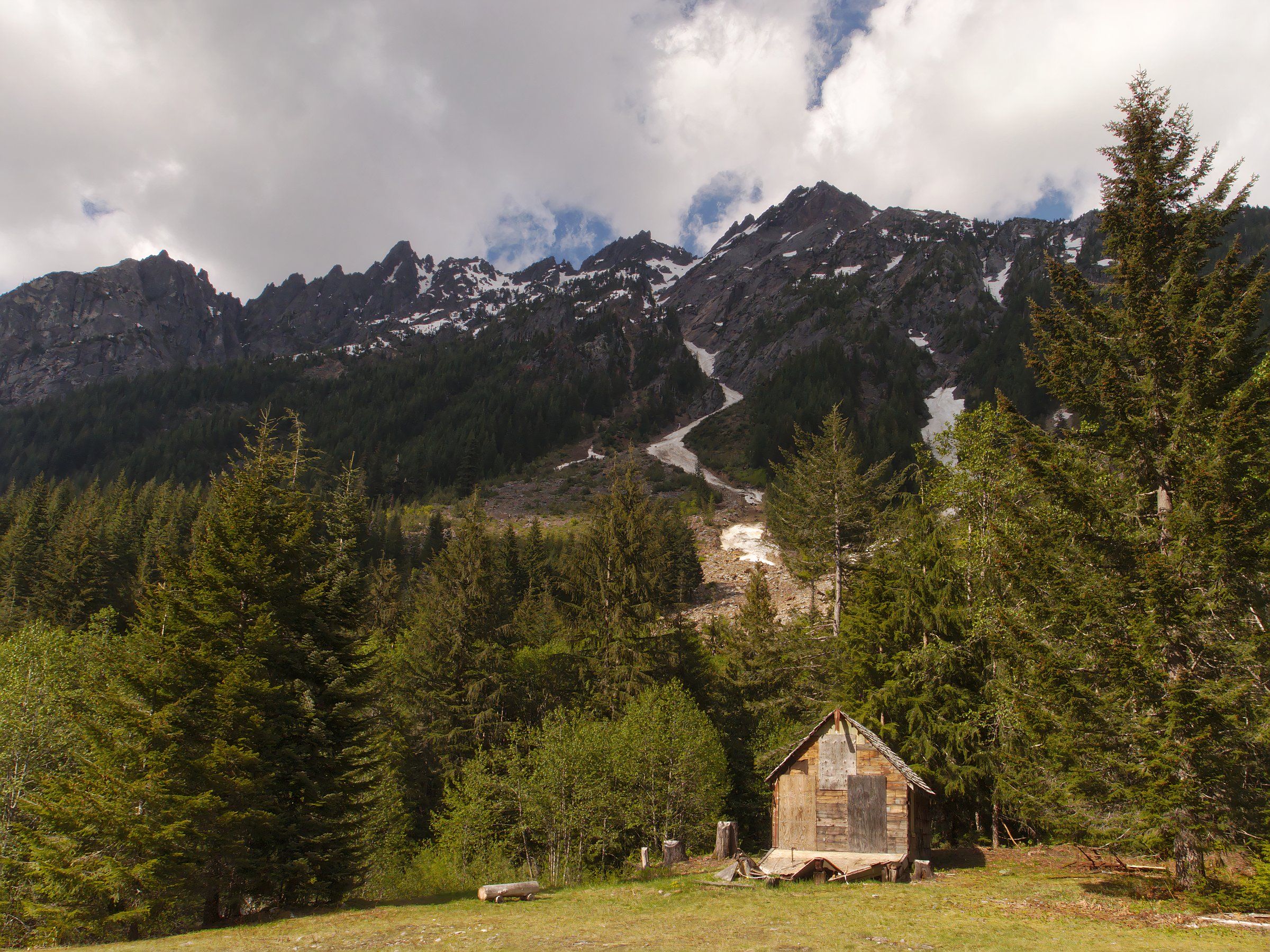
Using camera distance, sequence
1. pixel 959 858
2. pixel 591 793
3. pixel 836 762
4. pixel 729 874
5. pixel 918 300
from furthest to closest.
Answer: pixel 918 300, pixel 591 793, pixel 959 858, pixel 836 762, pixel 729 874

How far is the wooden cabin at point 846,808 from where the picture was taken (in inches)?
766

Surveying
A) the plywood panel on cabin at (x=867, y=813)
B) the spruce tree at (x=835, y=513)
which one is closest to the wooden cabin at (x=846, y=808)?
the plywood panel on cabin at (x=867, y=813)

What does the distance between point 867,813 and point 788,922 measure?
28.2 feet

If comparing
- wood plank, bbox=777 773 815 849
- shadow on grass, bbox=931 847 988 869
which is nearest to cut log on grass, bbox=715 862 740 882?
wood plank, bbox=777 773 815 849

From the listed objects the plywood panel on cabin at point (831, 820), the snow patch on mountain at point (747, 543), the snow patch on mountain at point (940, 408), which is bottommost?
the plywood panel on cabin at point (831, 820)

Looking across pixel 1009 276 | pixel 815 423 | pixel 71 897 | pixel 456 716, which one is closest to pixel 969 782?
pixel 456 716

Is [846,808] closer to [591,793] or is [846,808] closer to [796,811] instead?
[796,811]

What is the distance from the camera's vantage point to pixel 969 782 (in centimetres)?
2134

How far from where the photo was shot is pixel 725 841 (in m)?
22.9

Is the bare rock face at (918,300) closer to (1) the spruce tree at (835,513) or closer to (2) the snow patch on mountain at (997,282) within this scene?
(2) the snow patch on mountain at (997,282)

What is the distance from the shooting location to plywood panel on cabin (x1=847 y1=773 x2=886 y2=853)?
65.1 feet

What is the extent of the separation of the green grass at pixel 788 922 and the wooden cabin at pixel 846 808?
82.9 inches

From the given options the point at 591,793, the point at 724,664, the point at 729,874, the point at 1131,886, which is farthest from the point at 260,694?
the point at 724,664

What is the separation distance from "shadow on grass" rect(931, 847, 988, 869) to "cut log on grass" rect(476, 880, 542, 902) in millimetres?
12021
